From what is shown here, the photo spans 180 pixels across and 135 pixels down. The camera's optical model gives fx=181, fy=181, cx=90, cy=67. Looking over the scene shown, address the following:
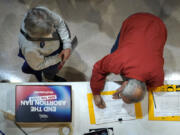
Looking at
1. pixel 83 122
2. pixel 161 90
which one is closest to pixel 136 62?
pixel 161 90

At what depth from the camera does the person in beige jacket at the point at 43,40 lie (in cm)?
93

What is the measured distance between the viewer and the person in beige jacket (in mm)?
933

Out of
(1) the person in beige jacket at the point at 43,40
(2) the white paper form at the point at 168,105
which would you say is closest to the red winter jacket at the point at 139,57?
(2) the white paper form at the point at 168,105

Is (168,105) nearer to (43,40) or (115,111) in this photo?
(115,111)

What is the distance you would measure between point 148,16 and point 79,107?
0.68 metres

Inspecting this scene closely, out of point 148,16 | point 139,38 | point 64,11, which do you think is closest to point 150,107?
point 139,38

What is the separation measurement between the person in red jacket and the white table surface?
80 millimetres

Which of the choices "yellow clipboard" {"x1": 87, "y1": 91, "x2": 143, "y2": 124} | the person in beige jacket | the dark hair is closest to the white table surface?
"yellow clipboard" {"x1": 87, "y1": 91, "x2": 143, "y2": 124}

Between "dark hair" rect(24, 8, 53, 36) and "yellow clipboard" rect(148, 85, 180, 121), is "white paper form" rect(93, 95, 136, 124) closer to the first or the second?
"yellow clipboard" rect(148, 85, 180, 121)

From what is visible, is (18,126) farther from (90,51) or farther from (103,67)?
(90,51)

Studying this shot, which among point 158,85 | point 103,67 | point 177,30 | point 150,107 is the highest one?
point 177,30

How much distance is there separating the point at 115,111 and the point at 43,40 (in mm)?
580

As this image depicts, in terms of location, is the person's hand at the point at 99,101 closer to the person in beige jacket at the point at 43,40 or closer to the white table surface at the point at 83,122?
the white table surface at the point at 83,122

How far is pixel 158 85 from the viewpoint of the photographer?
40.2 inches
